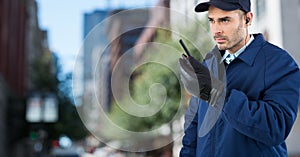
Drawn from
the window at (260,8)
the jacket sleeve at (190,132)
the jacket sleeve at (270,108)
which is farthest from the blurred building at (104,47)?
the window at (260,8)

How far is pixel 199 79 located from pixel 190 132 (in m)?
0.44

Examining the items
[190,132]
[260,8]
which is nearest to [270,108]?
[190,132]

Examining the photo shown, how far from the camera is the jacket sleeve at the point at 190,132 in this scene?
2221mm

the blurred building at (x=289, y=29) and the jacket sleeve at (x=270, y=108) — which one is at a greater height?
the jacket sleeve at (x=270, y=108)

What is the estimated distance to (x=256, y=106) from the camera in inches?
70.9

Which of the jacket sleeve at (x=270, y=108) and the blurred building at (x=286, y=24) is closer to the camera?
the jacket sleeve at (x=270, y=108)

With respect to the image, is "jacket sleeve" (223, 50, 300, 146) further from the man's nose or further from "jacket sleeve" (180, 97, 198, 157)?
"jacket sleeve" (180, 97, 198, 157)

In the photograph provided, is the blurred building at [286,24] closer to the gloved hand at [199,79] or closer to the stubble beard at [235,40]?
the stubble beard at [235,40]

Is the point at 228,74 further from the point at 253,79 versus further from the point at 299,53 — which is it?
the point at 299,53

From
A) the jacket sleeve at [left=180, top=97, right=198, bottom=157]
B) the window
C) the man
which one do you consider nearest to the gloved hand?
the man

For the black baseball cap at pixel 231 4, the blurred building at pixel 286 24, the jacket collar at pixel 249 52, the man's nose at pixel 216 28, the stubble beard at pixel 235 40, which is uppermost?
the black baseball cap at pixel 231 4

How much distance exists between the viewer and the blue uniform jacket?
1.79 m

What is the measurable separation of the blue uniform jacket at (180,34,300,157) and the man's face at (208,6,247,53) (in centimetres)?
8

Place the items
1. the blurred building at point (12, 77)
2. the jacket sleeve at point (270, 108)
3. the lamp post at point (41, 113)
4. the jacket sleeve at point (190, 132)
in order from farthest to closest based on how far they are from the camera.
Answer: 1. the blurred building at point (12, 77)
2. the lamp post at point (41, 113)
3. the jacket sleeve at point (190, 132)
4. the jacket sleeve at point (270, 108)
